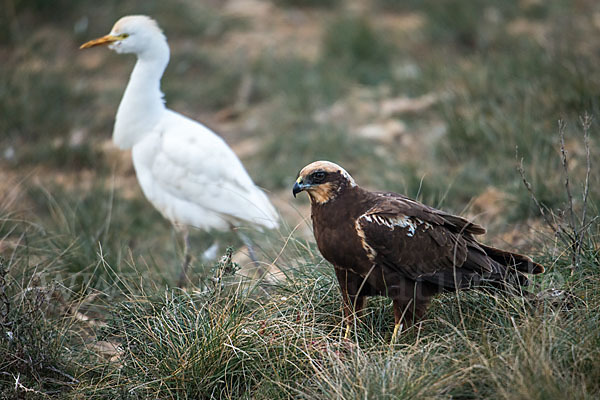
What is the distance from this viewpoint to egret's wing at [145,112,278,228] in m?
→ 5.11

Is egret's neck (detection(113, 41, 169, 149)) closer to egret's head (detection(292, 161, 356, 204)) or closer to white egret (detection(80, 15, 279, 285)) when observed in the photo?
white egret (detection(80, 15, 279, 285))

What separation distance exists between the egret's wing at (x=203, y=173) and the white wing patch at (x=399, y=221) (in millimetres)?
2048

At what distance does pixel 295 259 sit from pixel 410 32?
6.45 metres

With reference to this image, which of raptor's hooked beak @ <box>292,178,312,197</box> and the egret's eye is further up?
the egret's eye

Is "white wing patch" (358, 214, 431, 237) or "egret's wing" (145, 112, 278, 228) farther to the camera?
"egret's wing" (145, 112, 278, 228)

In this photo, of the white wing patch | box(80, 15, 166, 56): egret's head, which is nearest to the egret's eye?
the white wing patch

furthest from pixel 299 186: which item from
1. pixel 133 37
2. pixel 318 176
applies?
pixel 133 37

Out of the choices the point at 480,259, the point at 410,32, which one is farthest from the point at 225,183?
the point at 410,32

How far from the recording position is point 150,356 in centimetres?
315

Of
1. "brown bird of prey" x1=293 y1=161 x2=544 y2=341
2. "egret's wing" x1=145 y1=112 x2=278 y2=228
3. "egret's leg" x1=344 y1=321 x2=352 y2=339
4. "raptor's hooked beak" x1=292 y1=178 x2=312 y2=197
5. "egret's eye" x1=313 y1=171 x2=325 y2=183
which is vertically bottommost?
"egret's wing" x1=145 y1=112 x2=278 y2=228

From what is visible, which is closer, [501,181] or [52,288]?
[52,288]

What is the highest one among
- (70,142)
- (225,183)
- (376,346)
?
Answer: (376,346)

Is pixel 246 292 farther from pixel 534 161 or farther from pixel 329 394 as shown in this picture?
pixel 534 161

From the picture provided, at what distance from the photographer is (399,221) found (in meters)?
3.11
